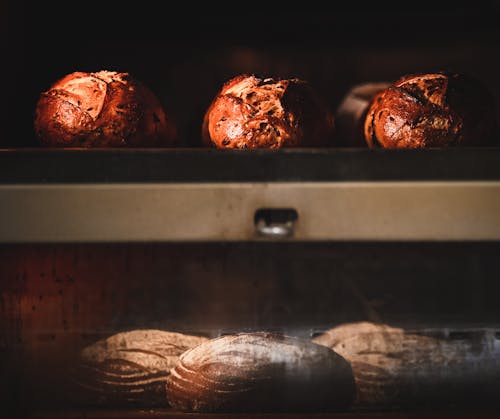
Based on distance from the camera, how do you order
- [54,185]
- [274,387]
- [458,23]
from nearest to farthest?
[54,185]
[274,387]
[458,23]

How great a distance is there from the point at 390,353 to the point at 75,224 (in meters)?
0.74

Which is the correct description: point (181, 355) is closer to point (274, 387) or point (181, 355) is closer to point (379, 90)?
point (274, 387)

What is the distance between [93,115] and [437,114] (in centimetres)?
76

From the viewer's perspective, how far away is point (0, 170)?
36.2 inches

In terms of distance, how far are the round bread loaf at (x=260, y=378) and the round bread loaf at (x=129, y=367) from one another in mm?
41

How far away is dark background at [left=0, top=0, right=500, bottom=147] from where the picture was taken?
1527 mm

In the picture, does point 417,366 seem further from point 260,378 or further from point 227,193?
point 227,193

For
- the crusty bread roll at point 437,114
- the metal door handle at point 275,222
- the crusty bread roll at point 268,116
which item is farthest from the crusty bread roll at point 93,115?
the crusty bread roll at point 437,114

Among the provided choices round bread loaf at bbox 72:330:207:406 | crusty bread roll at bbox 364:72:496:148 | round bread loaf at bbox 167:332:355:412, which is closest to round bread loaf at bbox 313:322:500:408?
round bread loaf at bbox 167:332:355:412

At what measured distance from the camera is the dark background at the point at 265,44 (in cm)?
153

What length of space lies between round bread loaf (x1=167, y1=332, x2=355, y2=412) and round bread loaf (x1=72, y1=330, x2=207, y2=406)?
0.14 ft

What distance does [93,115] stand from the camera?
1.17m

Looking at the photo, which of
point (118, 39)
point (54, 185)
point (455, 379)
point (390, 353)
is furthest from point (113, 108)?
point (455, 379)

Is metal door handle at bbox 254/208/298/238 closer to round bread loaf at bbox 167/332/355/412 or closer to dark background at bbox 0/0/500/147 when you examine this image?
round bread loaf at bbox 167/332/355/412
